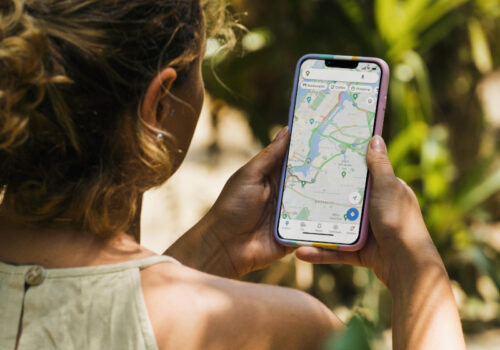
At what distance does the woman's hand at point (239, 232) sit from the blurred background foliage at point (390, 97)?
1.59m

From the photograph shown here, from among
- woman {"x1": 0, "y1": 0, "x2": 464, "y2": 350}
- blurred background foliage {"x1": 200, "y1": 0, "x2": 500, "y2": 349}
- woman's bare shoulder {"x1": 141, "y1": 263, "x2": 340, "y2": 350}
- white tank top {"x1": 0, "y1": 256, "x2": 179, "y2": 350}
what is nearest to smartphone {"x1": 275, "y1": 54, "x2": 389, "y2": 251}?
woman {"x1": 0, "y1": 0, "x2": 464, "y2": 350}

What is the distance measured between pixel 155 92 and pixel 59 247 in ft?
1.02

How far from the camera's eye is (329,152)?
157cm

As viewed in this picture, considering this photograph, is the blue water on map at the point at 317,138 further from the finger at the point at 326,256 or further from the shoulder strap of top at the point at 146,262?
the shoulder strap of top at the point at 146,262

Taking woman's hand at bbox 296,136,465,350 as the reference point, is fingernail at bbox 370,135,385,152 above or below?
above

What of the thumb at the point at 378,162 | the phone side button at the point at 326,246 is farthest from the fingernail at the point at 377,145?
the phone side button at the point at 326,246

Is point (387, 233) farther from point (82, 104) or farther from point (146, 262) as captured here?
point (82, 104)

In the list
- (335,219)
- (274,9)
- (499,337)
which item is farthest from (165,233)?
(335,219)

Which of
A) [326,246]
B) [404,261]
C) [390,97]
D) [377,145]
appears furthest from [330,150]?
[390,97]

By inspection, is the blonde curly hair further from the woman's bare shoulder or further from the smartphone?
the smartphone

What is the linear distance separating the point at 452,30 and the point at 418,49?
0.66 metres

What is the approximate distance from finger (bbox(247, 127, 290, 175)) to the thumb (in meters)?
0.21

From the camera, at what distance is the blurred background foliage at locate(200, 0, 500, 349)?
3350mm

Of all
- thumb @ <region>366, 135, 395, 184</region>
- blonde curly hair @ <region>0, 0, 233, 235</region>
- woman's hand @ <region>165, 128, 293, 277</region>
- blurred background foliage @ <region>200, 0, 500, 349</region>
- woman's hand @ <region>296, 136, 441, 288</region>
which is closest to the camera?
blonde curly hair @ <region>0, 0, 233, 235</region>
